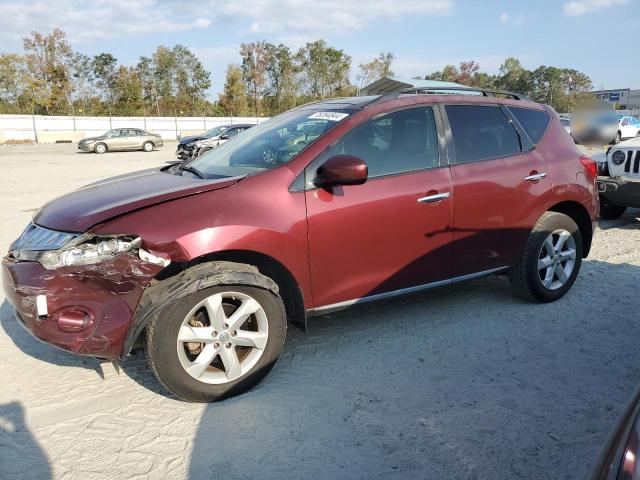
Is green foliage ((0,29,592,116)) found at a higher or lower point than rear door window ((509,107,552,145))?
higher

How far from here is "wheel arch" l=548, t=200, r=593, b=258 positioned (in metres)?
4.55

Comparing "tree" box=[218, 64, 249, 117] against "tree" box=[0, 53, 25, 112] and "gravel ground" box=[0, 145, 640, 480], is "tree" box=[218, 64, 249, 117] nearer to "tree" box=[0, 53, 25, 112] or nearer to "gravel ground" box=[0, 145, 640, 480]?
"tree" box=[0, 53, 25, 112]

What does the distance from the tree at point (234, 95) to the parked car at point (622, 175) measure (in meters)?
55.2

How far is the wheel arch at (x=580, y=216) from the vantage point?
179 inches

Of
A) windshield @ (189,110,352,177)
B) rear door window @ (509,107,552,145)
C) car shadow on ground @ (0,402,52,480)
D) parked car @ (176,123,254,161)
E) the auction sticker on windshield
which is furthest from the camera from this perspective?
parked car @ (176,123,254,161)

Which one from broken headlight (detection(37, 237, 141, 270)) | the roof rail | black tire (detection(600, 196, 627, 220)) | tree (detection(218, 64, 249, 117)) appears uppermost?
tree (detection(218, 64, 249, 117))

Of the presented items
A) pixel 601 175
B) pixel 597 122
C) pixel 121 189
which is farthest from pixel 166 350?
pixel 597 122

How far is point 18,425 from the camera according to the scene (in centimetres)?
282

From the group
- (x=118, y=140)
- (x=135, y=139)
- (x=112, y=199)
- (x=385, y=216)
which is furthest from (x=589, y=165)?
(x=135, y=139)

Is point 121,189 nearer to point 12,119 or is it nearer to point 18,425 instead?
point 18,425

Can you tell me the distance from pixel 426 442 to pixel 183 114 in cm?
6163

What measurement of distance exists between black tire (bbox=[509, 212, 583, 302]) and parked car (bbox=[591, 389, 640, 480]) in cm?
298

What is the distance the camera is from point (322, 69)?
63094 mm

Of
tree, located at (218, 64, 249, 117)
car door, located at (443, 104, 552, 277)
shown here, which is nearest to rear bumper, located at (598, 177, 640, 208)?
car door, located at (443, 104, 552, 277)
